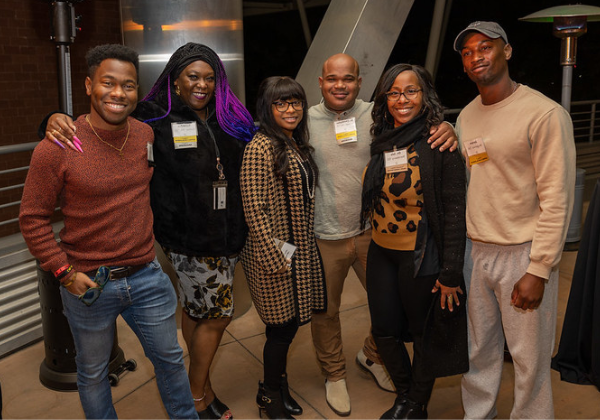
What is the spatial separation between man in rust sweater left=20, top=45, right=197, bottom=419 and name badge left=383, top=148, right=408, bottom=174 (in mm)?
1010

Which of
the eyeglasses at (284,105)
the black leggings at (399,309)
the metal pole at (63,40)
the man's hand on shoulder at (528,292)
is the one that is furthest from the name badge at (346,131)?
the metal pole at (63,40)

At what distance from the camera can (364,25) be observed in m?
3.93

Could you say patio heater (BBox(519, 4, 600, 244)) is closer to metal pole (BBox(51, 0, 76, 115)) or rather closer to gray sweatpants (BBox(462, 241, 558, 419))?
gray sweatpants (BBox(462, 241, 558, 419))

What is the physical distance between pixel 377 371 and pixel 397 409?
1.41 ft

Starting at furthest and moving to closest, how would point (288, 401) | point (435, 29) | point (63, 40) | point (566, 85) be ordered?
1. point (435, 29)
2. point (566, 85)
3. point (63, 40)
4. point (288, 401)

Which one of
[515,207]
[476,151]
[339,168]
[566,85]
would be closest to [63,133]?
[339,168]

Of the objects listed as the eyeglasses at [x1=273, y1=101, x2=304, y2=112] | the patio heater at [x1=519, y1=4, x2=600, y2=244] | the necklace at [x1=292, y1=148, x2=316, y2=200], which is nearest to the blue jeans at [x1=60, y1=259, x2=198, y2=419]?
the necklace at [x1=292, y1=148, x2=316, y2=200]

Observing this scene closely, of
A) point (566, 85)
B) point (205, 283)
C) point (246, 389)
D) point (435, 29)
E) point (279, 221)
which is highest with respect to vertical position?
point (435, 29)

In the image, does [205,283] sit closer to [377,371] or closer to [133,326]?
[133,326]

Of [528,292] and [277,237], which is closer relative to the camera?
[528,292]

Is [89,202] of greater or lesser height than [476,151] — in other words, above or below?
below

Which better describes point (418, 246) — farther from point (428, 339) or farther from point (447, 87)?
point (447, 87)

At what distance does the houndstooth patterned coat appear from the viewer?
234cm

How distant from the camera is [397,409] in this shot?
8.49 ft
